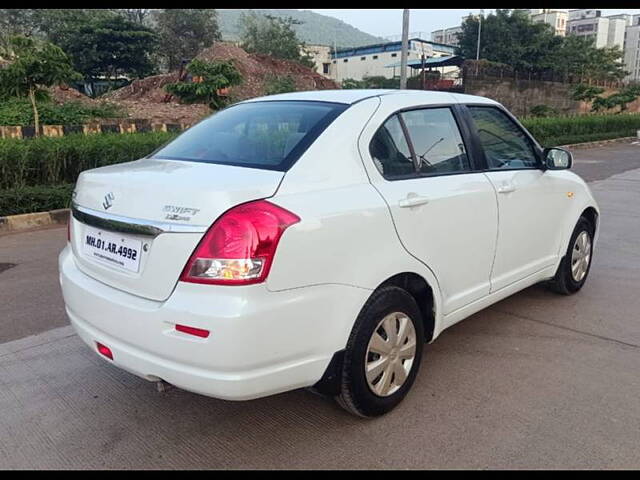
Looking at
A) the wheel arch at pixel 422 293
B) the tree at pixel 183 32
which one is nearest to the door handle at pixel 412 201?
the wheel arch at pixel 422 293

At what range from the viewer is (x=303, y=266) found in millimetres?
2357

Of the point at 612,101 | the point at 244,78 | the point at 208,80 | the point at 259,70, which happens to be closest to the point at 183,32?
the point at 259,70

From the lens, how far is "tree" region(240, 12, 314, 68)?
5375 cm

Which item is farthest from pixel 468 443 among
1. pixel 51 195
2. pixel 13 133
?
pixel 13 133

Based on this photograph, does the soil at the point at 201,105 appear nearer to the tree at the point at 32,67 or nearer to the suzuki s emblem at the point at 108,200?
the tree at the point at 32,67

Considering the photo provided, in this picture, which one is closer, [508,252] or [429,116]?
[429,116]

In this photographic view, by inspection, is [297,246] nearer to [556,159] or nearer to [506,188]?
[506,188]

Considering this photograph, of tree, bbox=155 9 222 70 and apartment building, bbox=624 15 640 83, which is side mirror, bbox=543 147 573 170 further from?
apartment building, bbox=624 15 640 83

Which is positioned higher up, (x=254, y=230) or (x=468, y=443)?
(x=254, y=230)

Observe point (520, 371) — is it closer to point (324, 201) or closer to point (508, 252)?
point (508, 252)

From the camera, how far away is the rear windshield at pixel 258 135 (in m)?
2.73

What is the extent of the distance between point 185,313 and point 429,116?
6.22 ft

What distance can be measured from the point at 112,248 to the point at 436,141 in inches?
74.4

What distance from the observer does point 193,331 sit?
226cm
